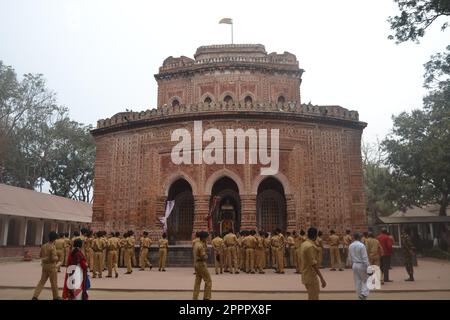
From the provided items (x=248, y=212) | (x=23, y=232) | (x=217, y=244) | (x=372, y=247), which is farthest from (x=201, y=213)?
(x=23, y=232)

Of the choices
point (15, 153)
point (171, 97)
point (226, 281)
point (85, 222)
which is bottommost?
point (226, 281)

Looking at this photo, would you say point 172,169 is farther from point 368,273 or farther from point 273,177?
point 368,273

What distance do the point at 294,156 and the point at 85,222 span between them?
19.9m

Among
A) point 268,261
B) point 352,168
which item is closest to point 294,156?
point 352,168

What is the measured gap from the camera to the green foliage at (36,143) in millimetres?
30750

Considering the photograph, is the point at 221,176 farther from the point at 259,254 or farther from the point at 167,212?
the point at 259,254

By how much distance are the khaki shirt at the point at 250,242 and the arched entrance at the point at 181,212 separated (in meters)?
6.87

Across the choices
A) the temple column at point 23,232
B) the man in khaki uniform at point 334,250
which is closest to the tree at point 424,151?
the man in khaki uniform at point 334,250

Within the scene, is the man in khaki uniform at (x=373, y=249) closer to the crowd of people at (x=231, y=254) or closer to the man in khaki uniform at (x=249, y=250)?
the crowd of people at (x=231, y=254)

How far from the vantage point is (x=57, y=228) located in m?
29.9

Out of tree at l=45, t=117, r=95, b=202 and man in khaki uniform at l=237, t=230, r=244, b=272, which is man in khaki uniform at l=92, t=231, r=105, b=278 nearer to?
man in khaki uniform at l=237, t=230, r=244, b=272

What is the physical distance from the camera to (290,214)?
17500 mm
